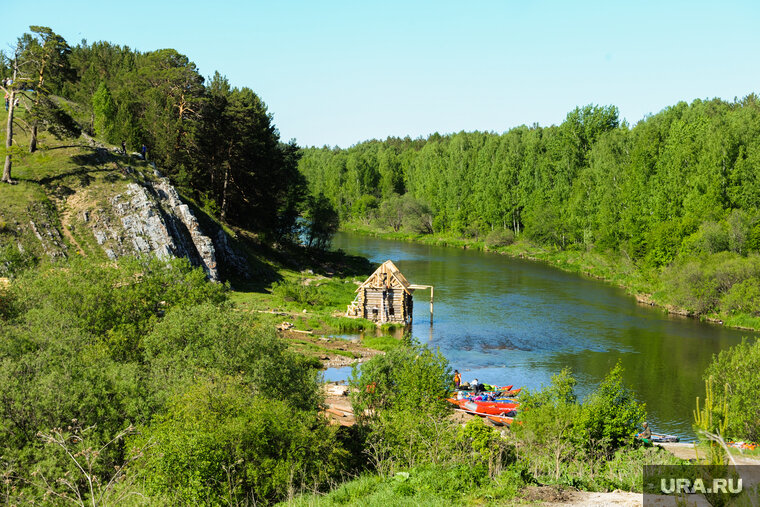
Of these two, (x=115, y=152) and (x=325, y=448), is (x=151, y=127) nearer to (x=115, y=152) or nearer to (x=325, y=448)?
(x=115, y=152)

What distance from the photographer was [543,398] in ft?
83.0

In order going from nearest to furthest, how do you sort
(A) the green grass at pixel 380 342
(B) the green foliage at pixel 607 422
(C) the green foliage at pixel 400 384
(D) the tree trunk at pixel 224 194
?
1. (B) the green foliage at pixel 607 422
2. (C) the green foliage at pixel 400 384
3. (A) the green grass at pixel 380 342
4. (D) the tree trunk at pixel 224 194

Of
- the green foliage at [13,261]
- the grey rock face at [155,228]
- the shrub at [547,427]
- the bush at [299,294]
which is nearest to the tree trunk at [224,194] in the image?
the grey rock face at [155,228]

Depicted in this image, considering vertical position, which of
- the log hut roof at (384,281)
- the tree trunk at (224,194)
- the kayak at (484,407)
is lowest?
the kayak at (484,407)

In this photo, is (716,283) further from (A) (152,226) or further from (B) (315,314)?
(A) (152,226)

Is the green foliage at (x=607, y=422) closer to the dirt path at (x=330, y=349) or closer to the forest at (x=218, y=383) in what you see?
the forest at (x=218, y=383)

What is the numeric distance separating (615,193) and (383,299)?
1985 inches

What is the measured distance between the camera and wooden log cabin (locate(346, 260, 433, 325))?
5244cm

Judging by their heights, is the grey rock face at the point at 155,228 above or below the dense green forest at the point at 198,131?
below

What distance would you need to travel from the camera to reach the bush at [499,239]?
109375 mm

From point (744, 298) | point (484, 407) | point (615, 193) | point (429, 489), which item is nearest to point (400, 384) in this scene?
point (484, 407)

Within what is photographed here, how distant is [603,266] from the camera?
276ft

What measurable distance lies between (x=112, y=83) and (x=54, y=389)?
7574cm

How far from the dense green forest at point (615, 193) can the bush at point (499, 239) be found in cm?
19
